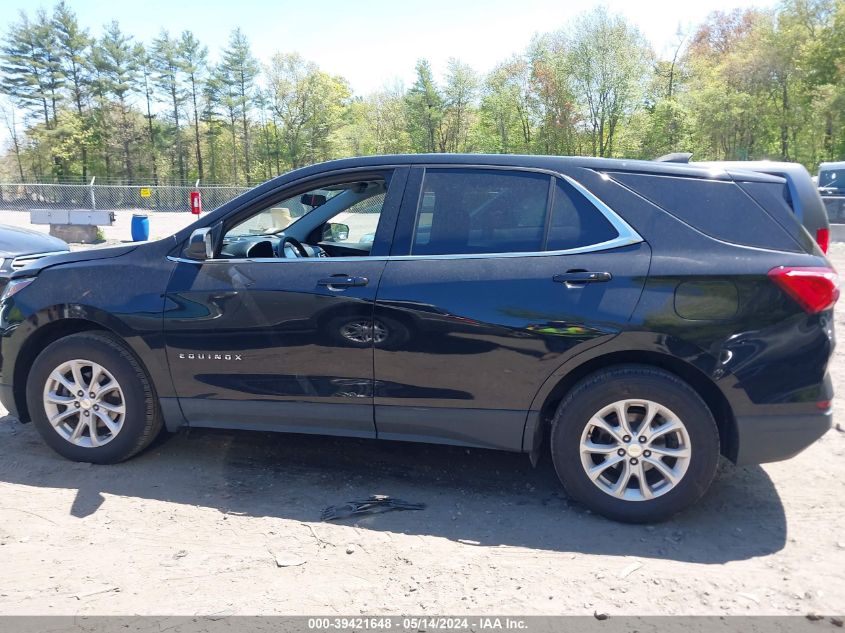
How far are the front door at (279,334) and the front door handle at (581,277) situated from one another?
0.99 m

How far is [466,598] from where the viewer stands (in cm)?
285

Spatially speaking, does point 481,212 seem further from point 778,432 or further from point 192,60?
point 192,60

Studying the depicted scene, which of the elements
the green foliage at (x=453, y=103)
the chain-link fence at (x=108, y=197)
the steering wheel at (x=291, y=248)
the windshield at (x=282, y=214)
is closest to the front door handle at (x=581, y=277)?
the windshield at (x=282, y=214)

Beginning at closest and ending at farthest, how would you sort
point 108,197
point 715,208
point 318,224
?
point 715,208
point 318,224
point 108,197

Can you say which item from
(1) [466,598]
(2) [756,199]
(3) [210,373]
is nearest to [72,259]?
(3) [210,373]

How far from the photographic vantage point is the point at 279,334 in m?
3.78

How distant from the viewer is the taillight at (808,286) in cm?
323

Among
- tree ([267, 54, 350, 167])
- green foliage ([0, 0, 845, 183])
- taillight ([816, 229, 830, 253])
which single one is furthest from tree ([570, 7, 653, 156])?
taillight ([816, 229, 830, 253])

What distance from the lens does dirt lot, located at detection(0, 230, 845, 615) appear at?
2852 mm

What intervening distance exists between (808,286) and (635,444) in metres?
1.14

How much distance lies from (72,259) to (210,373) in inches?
48.2

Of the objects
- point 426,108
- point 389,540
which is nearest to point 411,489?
point 389,540

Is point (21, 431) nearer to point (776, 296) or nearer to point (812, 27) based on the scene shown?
point (776, 296)

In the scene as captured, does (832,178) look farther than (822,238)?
Yes
